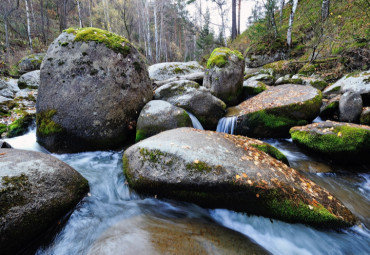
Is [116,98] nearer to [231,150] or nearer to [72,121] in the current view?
[72,121]

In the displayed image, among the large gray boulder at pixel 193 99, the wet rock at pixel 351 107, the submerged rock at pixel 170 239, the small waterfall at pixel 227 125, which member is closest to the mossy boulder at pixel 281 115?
the small waterfall at pixel 227 125

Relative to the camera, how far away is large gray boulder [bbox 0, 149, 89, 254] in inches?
81.3

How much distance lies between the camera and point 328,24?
30.8 ft

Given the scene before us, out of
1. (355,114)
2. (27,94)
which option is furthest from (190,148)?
(27,94)

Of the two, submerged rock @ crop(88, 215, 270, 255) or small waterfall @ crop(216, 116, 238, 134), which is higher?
small waterfall @ crop(216, 116, 238, 134)

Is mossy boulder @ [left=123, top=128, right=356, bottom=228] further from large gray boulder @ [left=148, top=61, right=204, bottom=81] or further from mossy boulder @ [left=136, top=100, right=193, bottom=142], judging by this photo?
large gray boulder @ [left=148, top=61, right=204, bottom=81]

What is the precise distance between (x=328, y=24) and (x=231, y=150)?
35.4 ft

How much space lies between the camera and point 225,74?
795cm

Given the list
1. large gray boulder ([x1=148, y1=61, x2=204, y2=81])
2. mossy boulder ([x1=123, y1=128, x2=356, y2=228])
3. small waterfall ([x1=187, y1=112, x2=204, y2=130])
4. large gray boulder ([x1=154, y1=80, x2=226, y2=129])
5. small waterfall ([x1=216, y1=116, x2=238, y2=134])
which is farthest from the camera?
large gray boulder ([x1=148, y1=61, x2=204, y2=81])

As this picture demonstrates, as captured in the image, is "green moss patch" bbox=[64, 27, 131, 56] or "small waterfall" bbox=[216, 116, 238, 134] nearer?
"green moss patch" bbox=[64, 27, 131, 56]

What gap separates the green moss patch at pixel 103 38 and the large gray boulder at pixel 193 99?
1793 millimetres

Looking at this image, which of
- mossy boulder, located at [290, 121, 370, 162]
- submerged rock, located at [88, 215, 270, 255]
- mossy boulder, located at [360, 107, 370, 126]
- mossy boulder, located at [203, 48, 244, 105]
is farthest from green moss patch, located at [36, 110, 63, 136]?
mossy boulder, located at [360, 107, 370, 126]

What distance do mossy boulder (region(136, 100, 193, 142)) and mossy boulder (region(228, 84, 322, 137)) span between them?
8.17 feet

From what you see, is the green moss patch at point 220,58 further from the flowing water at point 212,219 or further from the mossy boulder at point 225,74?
the flowing water at point 212,219
